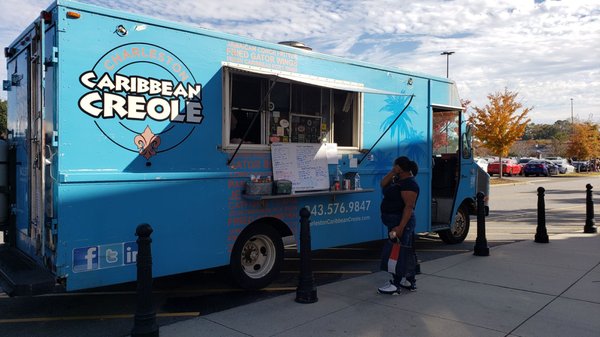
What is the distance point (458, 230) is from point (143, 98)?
700cm

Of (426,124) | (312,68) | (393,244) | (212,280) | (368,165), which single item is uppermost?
(312,68)

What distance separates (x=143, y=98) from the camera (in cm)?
516

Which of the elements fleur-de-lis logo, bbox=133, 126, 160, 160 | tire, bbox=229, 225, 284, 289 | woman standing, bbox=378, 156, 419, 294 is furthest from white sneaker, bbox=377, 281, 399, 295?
fleur-de-lis logo, bbox=133, 126, 160, 160

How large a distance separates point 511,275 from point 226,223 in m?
4.20

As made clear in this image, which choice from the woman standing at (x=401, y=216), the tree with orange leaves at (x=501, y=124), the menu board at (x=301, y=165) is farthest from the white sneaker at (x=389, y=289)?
the tree with orange leaves at (x=501, y=124)

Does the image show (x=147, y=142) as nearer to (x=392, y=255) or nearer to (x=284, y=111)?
(x=284, y=111)

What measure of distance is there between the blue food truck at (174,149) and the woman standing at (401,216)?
3.41 ft

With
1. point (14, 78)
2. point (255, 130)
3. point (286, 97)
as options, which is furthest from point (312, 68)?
point (14, 78)

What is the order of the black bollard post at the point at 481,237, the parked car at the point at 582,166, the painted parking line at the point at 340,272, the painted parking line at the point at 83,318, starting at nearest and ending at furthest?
the painted parking line at the point at 83,318, the painted parking line at the point at 340,272, the black bollard post at the point at 481,237, the parked car at the point at 582,166

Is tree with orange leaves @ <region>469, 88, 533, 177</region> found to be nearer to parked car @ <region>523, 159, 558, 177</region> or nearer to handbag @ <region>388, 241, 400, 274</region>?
parked car @ <region>523, 159, 558, 177</region>

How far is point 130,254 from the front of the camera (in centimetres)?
511

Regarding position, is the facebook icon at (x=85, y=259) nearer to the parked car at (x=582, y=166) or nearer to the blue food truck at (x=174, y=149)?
the blue food truck at (x=174, y=149)

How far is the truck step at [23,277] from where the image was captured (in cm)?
456

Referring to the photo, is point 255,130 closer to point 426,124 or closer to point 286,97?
point 286,97
